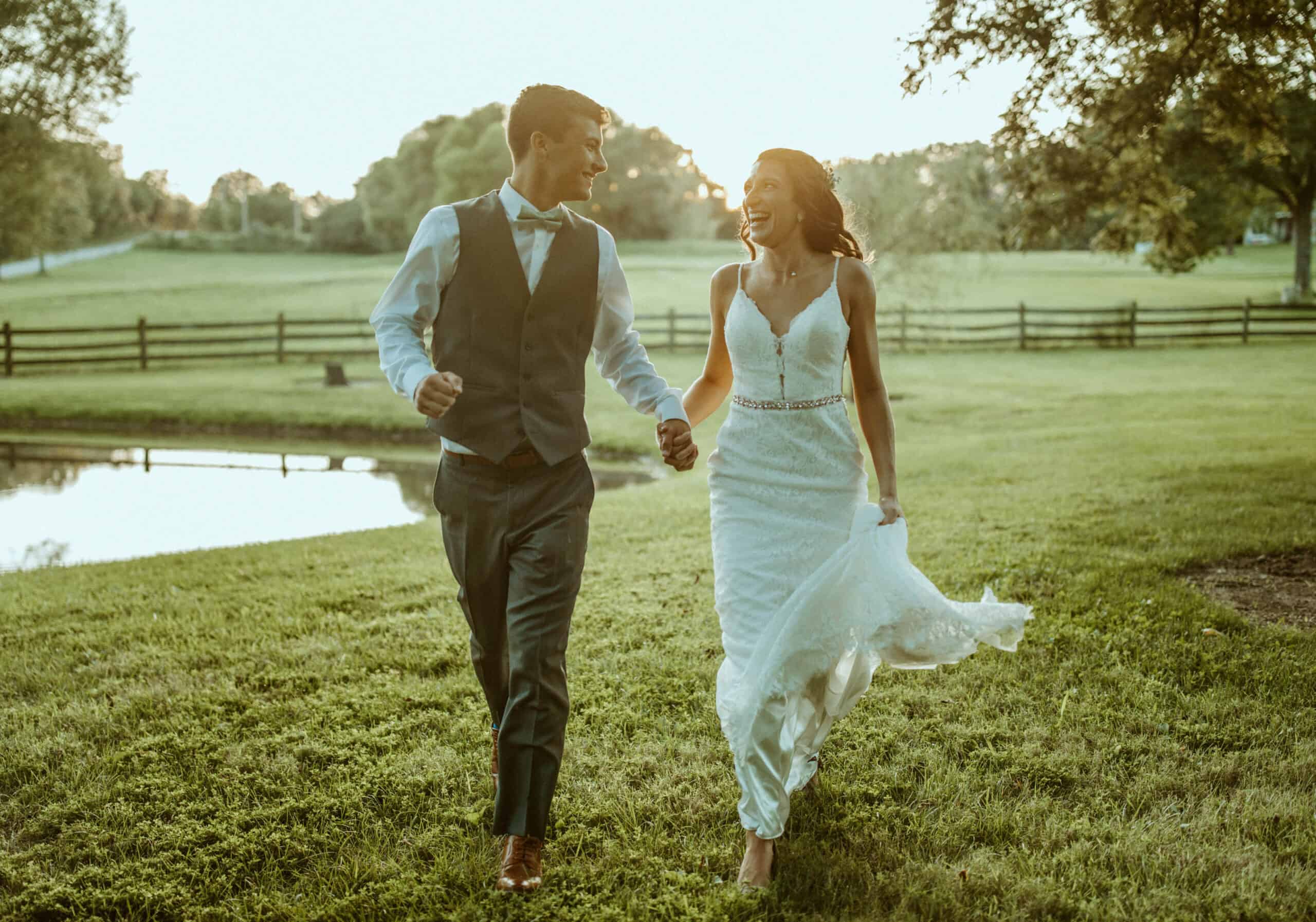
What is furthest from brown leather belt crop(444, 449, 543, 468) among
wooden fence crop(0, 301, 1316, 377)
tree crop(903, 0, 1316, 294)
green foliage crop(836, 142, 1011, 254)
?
wooden fence crop(0, 301, 1316, 377)

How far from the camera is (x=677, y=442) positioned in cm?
343

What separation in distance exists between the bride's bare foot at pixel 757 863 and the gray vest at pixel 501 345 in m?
1.36

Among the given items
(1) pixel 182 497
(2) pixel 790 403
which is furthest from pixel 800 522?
(1) pixel 182 497

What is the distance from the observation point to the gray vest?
10.7 ft

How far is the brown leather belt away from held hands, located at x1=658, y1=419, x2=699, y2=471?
411 mm

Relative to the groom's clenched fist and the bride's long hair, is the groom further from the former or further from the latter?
the bride's long hair

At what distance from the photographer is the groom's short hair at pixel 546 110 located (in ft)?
10.7

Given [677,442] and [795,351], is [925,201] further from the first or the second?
[677,442]

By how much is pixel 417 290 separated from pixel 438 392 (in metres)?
0.49

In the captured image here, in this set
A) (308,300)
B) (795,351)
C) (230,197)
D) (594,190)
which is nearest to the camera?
(795,351)

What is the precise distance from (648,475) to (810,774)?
9.51 metres

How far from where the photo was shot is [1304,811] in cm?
360

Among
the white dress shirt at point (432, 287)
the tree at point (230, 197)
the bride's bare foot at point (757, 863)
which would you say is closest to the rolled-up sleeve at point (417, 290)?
the white dress shirt at point (432, 287)

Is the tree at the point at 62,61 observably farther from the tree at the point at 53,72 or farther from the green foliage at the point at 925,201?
the green foliage at the point at 925,201
